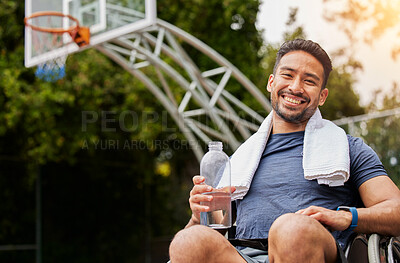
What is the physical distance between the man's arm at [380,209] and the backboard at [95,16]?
4.02m

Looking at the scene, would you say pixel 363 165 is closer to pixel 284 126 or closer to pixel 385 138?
pixel 284 126

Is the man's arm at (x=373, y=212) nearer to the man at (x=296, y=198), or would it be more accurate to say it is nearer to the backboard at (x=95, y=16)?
the man at (x=296, y=198)

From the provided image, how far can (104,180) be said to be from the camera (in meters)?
9.58

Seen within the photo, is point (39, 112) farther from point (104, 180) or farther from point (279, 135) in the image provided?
point (279, 135)

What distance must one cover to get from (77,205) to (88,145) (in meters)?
1.03

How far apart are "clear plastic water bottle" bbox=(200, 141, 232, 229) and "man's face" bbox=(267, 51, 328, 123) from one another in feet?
0.89

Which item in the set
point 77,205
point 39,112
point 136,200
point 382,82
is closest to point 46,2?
point 39,112

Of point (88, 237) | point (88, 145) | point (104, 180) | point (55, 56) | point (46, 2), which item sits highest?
point (46, 2)

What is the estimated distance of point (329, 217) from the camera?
157cm

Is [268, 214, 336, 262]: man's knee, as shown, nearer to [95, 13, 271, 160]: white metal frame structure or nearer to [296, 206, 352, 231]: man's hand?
[296, 206, 352, 231]: man's hand

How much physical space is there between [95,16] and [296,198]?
435cm

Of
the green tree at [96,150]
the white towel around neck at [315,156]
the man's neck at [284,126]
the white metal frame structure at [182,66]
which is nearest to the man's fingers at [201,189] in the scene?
the white towel around neck at [315,156]

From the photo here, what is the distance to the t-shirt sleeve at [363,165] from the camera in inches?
68.6

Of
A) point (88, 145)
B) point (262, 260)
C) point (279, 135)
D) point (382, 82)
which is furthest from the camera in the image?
point (382, 82)
